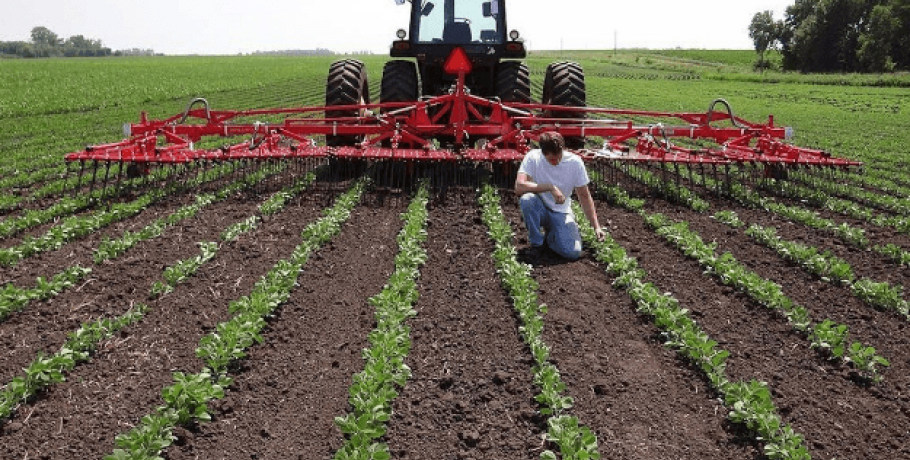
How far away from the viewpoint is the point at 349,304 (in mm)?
5137

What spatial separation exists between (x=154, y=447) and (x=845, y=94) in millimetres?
37007

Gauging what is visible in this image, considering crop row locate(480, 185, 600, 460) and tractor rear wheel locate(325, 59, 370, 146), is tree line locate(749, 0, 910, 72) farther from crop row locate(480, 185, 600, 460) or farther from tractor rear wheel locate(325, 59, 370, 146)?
crop row locate(480, 185, 600, 460)

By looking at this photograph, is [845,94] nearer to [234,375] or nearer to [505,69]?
[505,69]

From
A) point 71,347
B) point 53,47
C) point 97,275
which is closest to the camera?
point 71,347

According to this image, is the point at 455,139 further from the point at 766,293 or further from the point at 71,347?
the point at 71,347

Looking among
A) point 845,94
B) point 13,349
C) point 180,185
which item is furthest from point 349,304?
point 845,94

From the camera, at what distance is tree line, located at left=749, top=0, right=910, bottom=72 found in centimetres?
5391

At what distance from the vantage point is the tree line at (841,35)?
5391 centimetres

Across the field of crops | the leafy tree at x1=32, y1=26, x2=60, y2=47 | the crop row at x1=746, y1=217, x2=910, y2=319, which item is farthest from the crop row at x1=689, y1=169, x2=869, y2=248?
the leafy tree at x1=32, y1=26, x2=60, y2=47

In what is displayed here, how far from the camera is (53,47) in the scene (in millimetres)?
136625

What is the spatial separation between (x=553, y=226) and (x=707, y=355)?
2.24 meters

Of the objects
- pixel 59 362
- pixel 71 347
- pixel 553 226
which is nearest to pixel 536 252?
pixel 553 226

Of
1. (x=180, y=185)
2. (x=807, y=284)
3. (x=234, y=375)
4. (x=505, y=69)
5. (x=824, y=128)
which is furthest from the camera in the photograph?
(x=824, y=128)

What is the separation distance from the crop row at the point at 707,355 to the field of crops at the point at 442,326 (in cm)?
2
